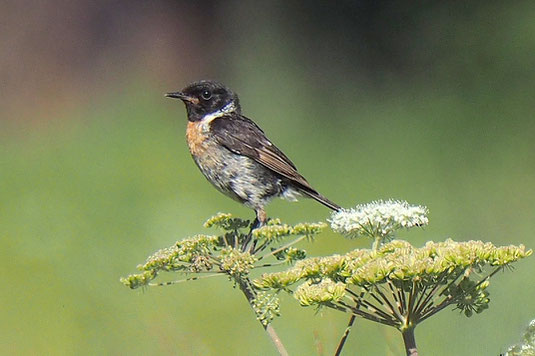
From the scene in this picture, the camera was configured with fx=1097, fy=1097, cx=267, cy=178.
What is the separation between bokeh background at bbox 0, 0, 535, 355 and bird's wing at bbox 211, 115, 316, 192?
33.5 inches

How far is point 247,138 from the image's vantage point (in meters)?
4.99

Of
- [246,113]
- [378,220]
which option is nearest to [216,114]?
[378,220]

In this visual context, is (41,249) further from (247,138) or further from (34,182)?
(247,138)

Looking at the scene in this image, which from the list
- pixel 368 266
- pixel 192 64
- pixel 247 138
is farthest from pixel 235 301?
pixel 192 64

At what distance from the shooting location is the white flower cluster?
254cm

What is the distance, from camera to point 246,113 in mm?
10344

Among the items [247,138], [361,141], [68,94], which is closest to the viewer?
[247,138]

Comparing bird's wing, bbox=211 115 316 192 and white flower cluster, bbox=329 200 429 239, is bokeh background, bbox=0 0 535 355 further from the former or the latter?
white flower cluster, bbox=329 200 429 239

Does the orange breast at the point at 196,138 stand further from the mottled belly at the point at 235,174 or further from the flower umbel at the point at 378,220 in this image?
the flower umbel at the point at 378,220

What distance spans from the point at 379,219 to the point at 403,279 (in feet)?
1.36

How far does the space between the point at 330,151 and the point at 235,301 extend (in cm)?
362

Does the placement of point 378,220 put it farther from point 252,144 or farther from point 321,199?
point 252,144

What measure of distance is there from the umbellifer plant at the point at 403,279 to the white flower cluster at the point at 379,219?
6.4 inches

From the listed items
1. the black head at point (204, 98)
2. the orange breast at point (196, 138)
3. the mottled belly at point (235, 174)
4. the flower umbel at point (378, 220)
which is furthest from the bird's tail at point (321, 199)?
the flower umbel at point (378, 220)
